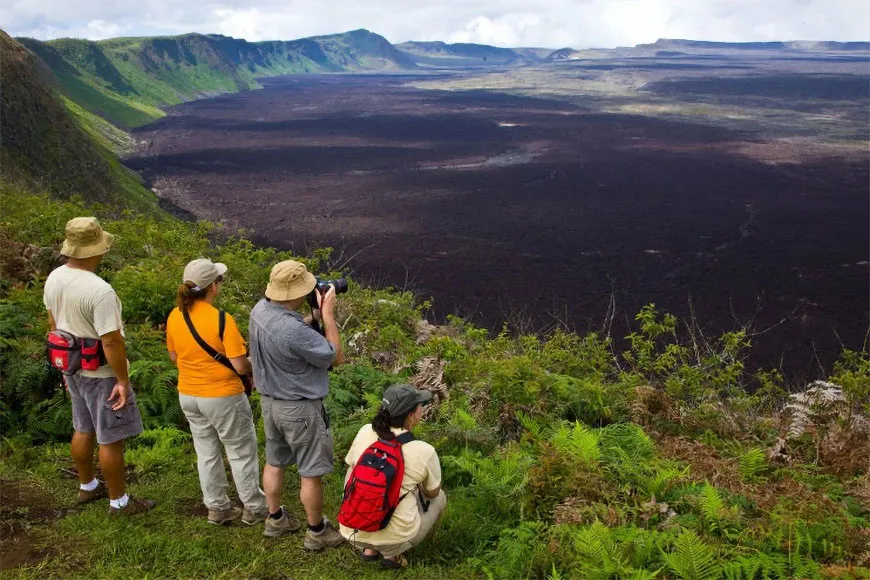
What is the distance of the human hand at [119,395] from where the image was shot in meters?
4.22

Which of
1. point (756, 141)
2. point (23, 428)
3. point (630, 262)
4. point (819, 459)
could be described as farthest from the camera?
point (756, 141)

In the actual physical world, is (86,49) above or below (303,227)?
above

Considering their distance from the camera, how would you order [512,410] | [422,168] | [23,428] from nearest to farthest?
[23,428] < [512,410] < [422,168]

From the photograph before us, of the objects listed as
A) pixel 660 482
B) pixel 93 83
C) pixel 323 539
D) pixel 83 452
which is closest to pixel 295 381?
pixel 323 539

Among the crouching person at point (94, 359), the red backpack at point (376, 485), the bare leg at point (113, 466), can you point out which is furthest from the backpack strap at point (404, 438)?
the bare leg at point (113, 466)

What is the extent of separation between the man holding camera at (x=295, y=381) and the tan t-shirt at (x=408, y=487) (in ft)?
0.98

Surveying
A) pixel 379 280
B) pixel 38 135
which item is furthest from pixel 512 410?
pixel 38 135

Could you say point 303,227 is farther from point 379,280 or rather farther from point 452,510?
point 452,510

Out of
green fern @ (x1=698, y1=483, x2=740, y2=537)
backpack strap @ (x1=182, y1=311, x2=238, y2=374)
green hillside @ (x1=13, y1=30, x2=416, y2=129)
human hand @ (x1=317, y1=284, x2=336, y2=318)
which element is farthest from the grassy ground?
green hillside @ (x1=13, y1=30, x2=416, y2=129)

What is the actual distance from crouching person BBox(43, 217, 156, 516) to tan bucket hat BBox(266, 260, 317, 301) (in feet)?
3.29

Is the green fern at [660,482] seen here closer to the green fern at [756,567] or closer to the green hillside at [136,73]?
the green fern at [756,567]

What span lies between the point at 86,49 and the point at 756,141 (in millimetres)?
86243

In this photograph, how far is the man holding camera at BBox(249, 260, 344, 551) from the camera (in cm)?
384

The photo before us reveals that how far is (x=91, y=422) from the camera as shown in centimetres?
439
